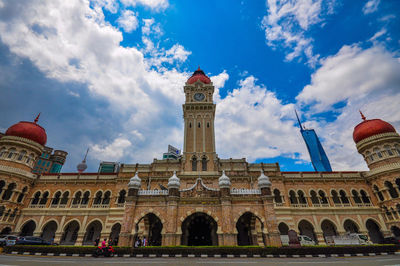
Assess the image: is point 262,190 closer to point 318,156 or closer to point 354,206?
point 354,206

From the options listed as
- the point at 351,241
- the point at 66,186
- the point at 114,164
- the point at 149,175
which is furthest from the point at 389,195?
the point at 114,164

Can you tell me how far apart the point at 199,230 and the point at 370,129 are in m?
31.2

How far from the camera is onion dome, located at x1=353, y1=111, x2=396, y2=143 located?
29797 mm

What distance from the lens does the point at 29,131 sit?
99.7 ft

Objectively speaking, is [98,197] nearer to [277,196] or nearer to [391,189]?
[277,196]

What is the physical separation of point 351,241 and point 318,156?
2641 inches

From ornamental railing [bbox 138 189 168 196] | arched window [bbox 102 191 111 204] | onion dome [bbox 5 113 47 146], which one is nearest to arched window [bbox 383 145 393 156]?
ornamental railing [bbox 138 189 168 196]

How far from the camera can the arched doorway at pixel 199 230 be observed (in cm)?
1853

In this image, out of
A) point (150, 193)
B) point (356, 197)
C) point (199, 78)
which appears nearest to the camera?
point (150, 193)

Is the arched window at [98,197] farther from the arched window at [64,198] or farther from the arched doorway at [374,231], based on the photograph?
the arched doorway at [374,231]

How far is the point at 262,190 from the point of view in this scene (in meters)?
18.1

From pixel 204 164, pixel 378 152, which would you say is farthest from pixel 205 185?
pixel 378 152

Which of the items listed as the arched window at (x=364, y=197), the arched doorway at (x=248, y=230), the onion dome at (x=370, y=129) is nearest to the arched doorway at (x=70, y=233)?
the arched doorway at (x=248, y=230)

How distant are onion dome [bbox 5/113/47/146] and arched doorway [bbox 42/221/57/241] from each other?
13014 millimetres
